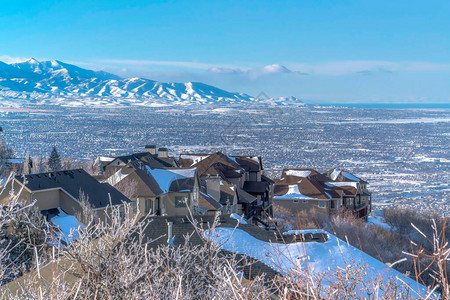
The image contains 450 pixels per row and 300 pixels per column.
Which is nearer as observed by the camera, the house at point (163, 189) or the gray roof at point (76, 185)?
the gray roof at point (76, 185)

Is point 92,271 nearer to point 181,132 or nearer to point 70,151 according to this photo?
point 70,151

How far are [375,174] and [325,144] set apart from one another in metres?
41.5

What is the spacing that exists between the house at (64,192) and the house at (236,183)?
29.0 ft

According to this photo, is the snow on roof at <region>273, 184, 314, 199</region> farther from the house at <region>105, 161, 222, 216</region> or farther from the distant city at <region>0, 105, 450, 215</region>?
the house at <region>105, 161, 222, 216</region>

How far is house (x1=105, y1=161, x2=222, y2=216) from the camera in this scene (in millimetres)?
29797

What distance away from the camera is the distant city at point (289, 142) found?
84156mm

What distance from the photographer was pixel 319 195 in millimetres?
47781

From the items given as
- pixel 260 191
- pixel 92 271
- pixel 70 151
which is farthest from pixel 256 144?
pixel 92 271

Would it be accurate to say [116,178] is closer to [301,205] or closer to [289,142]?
[301,205]

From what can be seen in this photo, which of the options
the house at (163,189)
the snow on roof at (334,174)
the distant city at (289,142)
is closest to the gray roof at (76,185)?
the house at (163,189)

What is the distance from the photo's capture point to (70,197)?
85.3 feet

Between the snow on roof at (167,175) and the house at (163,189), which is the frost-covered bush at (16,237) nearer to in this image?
the house at (163,189)

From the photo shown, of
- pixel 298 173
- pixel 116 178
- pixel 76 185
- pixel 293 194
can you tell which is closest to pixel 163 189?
pixel 116 178

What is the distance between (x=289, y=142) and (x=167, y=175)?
100m
